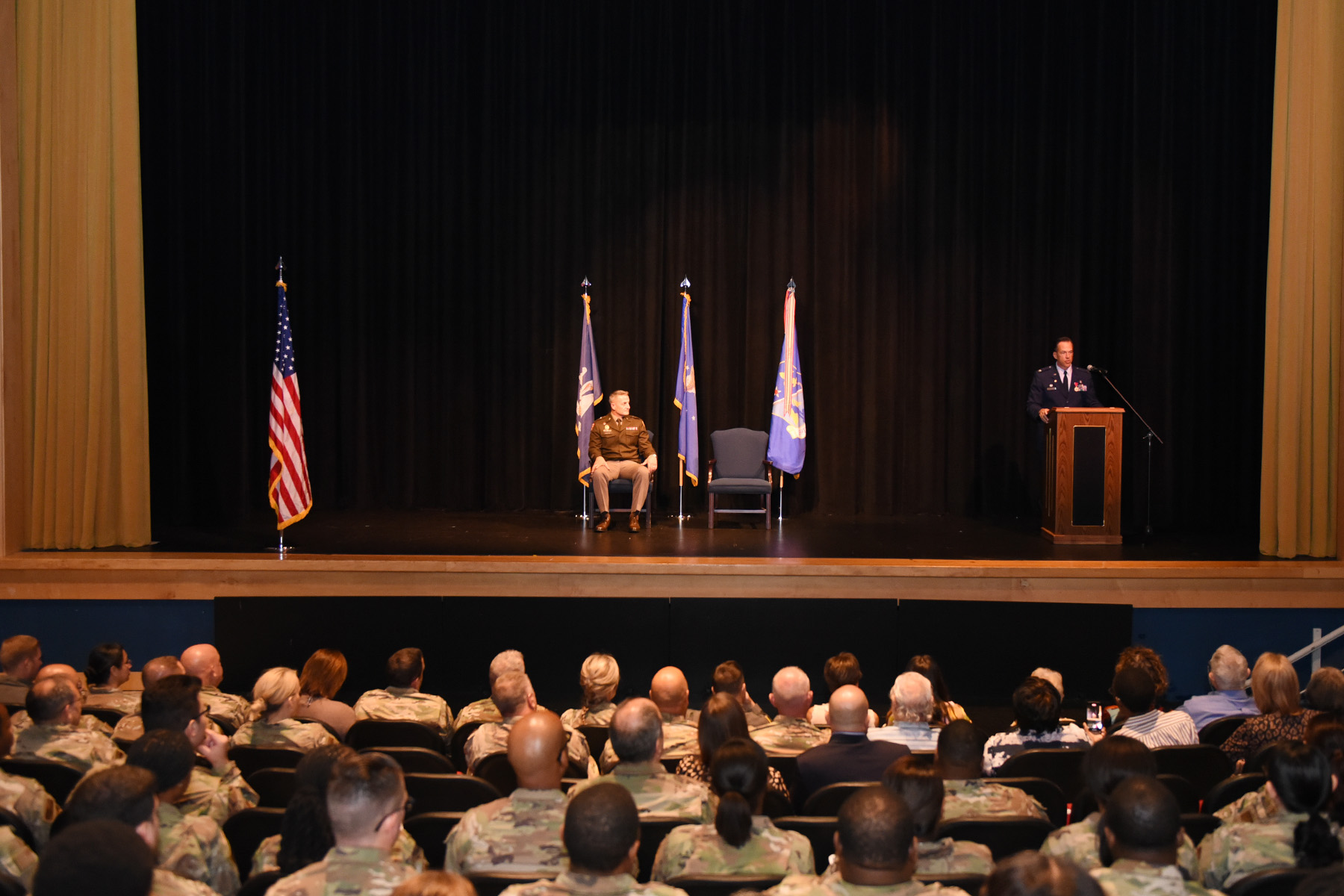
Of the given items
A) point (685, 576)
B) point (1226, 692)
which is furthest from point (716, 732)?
point (685, 576)

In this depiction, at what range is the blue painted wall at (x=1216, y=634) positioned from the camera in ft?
23.4

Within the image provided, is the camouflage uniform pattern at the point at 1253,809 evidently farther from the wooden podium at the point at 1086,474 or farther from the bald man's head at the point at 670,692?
the wooden podium at the point at 1086,474

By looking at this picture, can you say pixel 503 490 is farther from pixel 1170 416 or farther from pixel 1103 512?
pixel 1170 416

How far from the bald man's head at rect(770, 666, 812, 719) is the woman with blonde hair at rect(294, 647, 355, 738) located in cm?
175

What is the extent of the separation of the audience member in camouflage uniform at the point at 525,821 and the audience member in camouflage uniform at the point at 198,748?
2.48ft

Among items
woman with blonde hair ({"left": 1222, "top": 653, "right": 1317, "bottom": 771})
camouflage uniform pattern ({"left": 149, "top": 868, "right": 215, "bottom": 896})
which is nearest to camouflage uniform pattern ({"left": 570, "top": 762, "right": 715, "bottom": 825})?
camouflage uniform pattern ({"left": 149, "top": 868, "right": 215, "bottom": 896})

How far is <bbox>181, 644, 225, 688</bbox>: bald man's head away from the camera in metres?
4.98

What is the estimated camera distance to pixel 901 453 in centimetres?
1075

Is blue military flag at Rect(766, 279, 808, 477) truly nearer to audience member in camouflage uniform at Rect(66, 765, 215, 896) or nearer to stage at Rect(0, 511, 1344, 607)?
stage at Rect(0, 511, 1344, 607)

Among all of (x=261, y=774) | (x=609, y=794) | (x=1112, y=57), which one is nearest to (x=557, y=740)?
(x=609, y=794)

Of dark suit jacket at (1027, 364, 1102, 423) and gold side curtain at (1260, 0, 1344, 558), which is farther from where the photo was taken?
dark suit jacket at (1027, 364, 1102, 423)

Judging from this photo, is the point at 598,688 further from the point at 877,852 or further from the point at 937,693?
the point at 877,852

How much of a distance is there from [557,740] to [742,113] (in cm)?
838

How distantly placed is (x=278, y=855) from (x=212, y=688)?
248 cm
